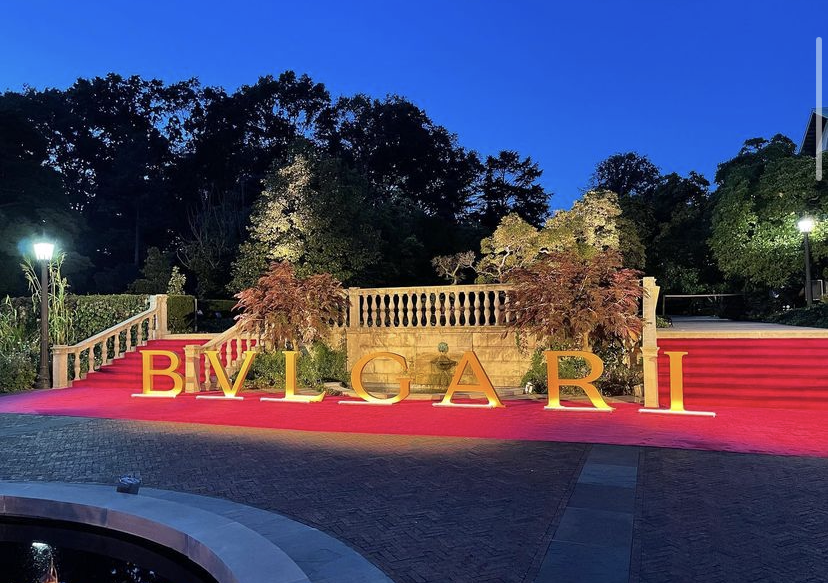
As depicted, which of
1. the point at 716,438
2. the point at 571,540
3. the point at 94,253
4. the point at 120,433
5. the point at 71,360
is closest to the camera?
the point at 571,540

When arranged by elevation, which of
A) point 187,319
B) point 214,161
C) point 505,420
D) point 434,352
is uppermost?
point 214,161

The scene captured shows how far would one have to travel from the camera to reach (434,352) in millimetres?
14297

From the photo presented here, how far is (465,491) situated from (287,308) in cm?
894

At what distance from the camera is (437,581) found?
3.77 m

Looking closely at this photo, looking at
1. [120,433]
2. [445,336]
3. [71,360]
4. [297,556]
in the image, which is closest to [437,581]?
[297,556]

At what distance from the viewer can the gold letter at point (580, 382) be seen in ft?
32.9

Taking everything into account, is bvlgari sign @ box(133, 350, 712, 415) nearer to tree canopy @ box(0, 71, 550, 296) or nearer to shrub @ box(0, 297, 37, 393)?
shrub @ box(0, 297, 37, 393)

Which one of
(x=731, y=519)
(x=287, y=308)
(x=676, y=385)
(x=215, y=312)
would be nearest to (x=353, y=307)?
(x=287, y=308)

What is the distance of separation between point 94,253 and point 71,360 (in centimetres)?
2542

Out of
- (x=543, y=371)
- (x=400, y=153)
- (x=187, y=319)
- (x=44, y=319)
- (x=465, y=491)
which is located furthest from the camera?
(x=400, y=153)

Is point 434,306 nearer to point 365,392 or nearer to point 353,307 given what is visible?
point 353,307

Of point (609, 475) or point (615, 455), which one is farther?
point (615, 455)

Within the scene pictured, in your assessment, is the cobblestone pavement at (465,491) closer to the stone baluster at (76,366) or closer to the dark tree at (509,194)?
the stone baluster at (76,366)

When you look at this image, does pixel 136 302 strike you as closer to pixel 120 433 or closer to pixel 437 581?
pixel 120 433
